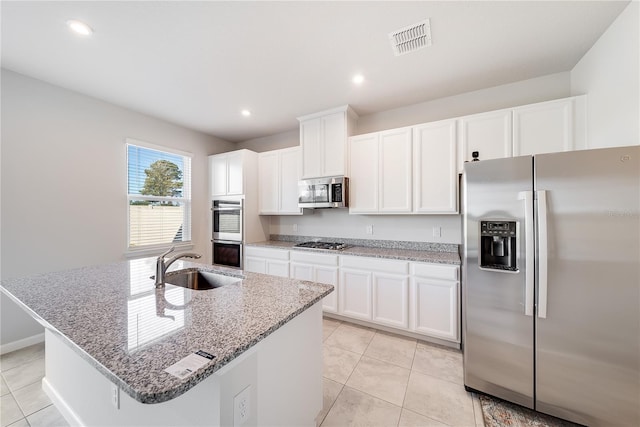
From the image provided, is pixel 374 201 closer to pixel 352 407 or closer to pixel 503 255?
pixel 503 255

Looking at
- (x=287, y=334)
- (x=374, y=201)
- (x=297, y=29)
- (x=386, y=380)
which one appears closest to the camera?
(x=287, y=334)

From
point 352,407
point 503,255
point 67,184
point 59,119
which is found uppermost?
point 59,119

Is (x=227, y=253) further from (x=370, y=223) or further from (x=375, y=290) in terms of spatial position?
(x=375, y=290)

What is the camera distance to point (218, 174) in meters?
3.98

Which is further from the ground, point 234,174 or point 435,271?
point 234,174

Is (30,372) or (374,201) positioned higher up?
(374,201)

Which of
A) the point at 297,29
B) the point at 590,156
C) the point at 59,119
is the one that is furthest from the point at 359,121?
the point at 59,119

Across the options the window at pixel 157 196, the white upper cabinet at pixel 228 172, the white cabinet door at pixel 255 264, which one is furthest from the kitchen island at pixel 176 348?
the white upper cabinet at pixel 228 172

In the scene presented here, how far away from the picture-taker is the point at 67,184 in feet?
8.52

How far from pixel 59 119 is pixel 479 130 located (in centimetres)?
436

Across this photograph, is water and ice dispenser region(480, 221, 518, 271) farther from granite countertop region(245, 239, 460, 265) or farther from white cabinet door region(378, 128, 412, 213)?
white cabinet door region(378, 128, 412, 213)

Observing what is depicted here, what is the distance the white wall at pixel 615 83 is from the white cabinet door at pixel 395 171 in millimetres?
1467

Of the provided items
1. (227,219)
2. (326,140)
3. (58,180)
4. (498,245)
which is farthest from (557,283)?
(58,180)

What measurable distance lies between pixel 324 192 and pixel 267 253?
1.20 metres
